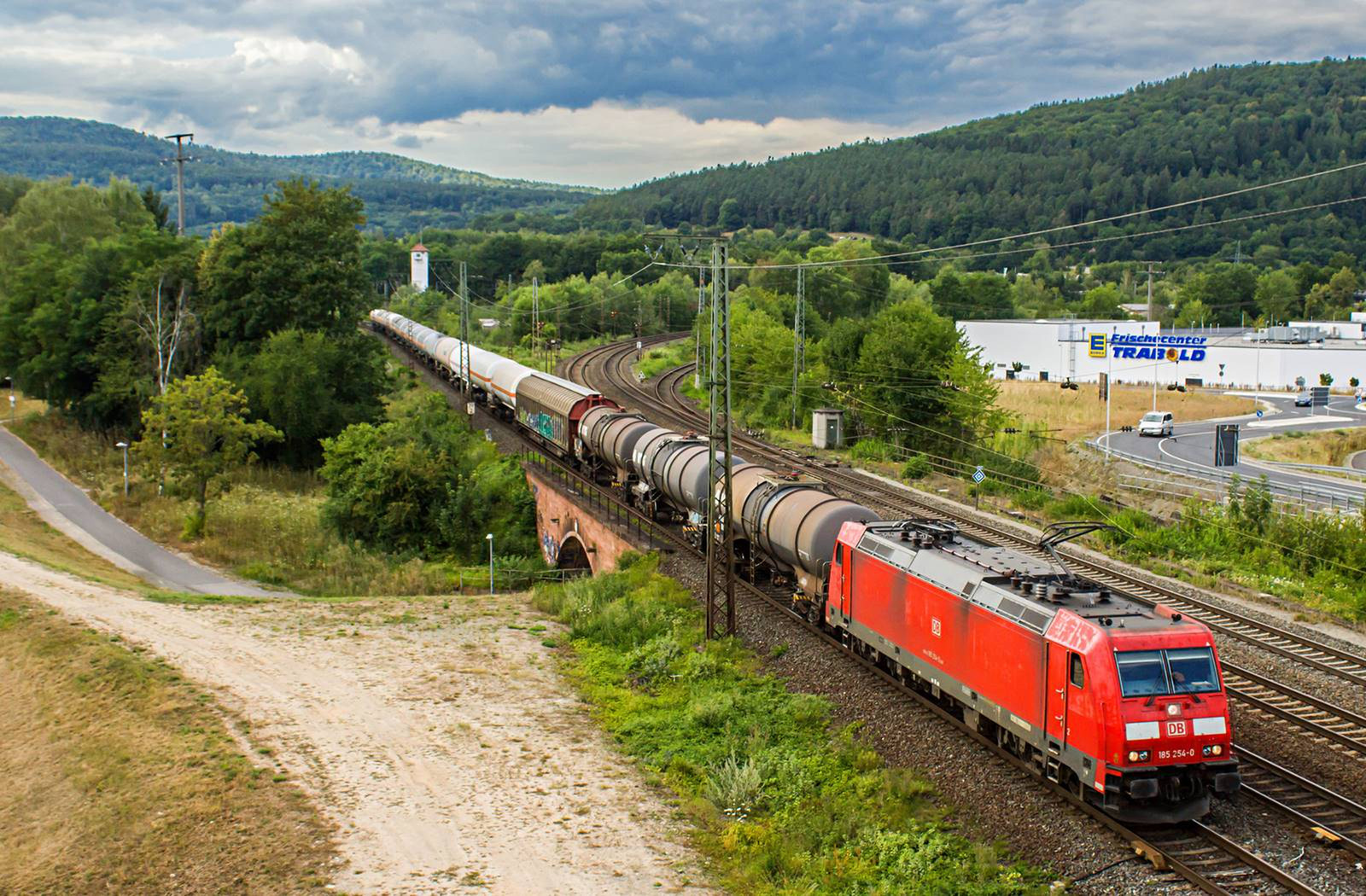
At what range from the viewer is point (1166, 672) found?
15383 millimetres

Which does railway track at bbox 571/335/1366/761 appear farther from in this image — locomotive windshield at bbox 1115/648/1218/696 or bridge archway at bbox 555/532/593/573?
bridge archway at bbox 555/532/593/573

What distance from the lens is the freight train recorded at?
15164 mm

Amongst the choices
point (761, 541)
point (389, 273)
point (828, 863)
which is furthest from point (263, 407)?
point (389, 273)

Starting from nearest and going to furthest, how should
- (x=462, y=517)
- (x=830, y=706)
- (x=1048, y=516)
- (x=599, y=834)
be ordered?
(x=599, y=834) → (x=830, y=706) → (x=1048, y=516) → (x=462, y=517)

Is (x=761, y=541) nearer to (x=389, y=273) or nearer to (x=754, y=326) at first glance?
(x=754, y=326)

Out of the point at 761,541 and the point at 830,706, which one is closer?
the point at 830,706

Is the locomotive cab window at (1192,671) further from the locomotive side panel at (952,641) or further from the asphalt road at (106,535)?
the asphalt road at (106,535)

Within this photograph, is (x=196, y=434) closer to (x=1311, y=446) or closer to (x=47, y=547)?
(x=47, y=547)

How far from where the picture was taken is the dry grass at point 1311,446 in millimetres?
55875

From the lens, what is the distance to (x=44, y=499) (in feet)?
180

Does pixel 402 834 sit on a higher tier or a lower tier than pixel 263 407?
lower

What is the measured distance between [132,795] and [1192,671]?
18.8m

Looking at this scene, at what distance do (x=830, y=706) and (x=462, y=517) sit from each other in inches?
1108

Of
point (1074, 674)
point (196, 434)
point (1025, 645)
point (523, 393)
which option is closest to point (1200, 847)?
point (1074, 674)
